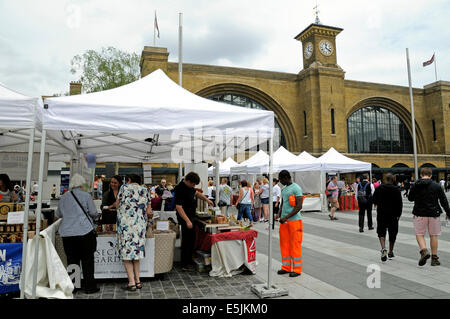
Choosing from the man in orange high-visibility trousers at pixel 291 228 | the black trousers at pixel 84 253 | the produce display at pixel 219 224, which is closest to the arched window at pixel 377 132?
the produce display at pixel 219 224

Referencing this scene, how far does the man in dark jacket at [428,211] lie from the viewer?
18.3ft

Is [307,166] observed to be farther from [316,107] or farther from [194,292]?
[316,107]

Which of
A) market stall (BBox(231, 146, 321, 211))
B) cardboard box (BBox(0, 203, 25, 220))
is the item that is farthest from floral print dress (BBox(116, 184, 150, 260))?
market stall (BBox(231, 146, 321, 211))

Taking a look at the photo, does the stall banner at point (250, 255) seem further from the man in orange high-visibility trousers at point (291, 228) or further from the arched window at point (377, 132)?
the arched window at point (377, 132)

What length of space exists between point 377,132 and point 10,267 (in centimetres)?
4341

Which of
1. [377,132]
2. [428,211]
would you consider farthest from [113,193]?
[377,132]

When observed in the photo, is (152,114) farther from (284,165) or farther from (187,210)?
(284,165)

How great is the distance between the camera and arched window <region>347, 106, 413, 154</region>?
38.9 metres

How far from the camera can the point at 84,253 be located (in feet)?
14.2

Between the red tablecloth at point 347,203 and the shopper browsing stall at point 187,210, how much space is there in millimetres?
13041

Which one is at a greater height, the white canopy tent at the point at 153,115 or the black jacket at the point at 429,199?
the white canopy tent at the point at 153,115

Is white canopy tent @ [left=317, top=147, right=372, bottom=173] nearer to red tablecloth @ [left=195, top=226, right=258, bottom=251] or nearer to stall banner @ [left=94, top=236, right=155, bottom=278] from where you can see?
red tablecloth @ [left=195, top=226, right=258, bottom=251]

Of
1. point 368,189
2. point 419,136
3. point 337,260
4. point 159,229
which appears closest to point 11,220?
point 159,229

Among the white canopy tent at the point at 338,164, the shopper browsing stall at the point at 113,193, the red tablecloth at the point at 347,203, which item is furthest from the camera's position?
the red tablecloth at the point at 347,203
